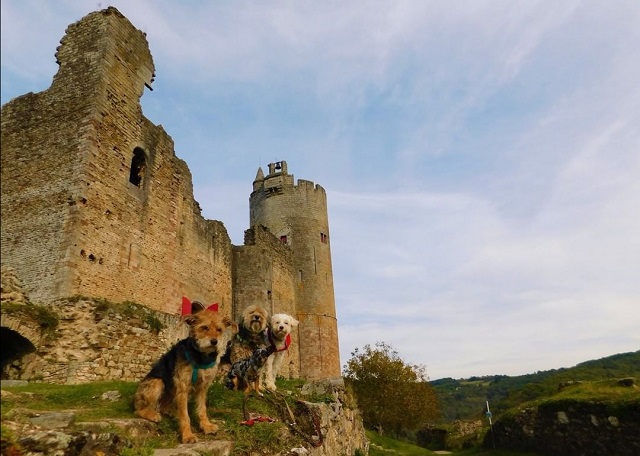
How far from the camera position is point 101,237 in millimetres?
Result: 11672

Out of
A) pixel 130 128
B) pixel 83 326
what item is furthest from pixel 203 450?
pixel 130 128

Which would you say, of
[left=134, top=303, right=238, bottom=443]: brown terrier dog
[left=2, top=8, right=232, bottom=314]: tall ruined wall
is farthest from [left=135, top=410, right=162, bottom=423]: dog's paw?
[left=2, top=8, right=232, bottom=314]: tall ruined wall

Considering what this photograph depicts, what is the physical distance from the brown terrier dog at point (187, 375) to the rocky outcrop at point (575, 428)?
1461cm

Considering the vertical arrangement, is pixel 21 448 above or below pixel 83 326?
below

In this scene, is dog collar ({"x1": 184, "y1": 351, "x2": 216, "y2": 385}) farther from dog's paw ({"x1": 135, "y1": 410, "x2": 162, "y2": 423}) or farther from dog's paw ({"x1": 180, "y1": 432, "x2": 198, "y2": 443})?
dog's paw ({"x1": 180, "y1": 432, "x2": 198, "y2": 443})

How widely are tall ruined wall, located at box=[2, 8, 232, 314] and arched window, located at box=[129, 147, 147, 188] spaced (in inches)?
1.2

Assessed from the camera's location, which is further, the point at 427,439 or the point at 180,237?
the point at 427,439

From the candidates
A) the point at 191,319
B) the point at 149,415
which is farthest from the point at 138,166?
the point at 149,415

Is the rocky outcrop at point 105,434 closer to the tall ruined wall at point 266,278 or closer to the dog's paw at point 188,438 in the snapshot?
the dog's paw at point 188,438

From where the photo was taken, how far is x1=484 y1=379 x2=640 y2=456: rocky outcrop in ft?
46.4

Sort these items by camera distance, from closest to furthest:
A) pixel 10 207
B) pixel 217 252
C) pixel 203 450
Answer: pixel 203 450 → pixel 10 207 → pixel 217 252

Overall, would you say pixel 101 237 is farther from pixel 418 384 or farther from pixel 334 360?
pixel 418 384

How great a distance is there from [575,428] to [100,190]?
693 inches

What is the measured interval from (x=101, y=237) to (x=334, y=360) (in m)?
17.4
